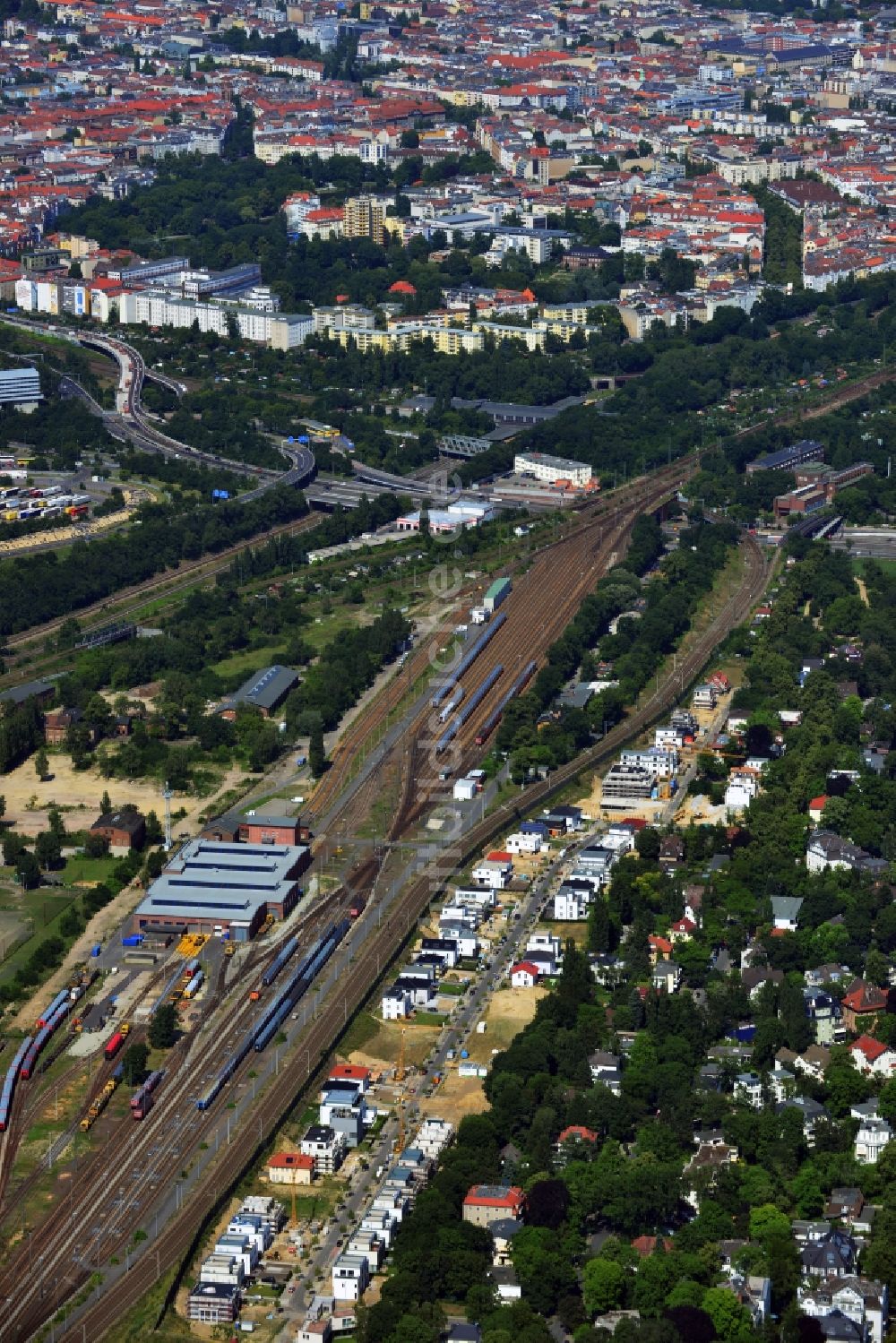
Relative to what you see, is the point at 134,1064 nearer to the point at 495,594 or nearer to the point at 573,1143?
the point at 573,1143

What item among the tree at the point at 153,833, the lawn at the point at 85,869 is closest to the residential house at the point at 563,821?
the tree at the point at 153,833

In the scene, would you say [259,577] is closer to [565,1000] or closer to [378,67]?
[565,1000]

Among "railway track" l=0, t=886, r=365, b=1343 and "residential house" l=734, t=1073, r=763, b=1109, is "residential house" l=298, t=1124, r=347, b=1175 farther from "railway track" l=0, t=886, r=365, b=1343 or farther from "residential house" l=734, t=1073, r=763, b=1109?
"residential house" l=734, t=1073, r=763, b=1109

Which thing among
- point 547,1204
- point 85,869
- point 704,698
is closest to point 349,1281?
point 547,1204

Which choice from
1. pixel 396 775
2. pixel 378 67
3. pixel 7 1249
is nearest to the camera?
pixel 7 1249

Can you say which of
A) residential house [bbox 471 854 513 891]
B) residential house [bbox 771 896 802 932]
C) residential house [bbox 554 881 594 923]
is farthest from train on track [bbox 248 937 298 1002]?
residential house [bbox 771 896 802 932]

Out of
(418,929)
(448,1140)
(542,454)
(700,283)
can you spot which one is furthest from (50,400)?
(448,1140)

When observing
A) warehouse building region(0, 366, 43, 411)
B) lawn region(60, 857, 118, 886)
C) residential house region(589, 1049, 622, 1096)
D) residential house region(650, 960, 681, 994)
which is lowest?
warehouse building region(0, 366, 43, 411)
